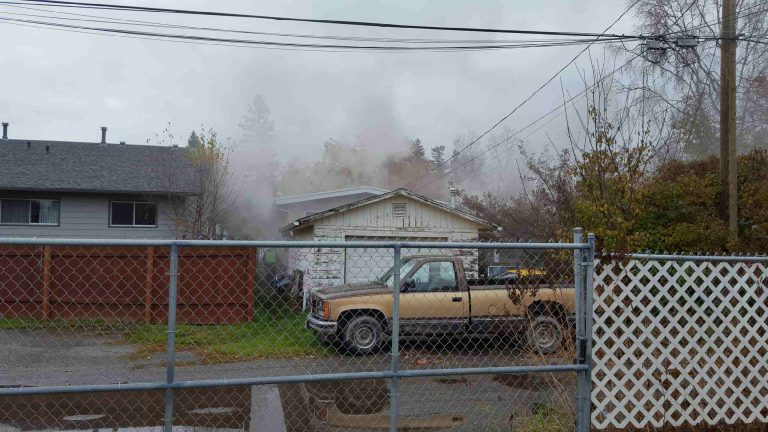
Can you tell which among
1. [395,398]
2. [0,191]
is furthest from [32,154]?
[395,398]

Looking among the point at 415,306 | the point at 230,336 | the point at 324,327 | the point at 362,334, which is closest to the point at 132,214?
the point at 230,336

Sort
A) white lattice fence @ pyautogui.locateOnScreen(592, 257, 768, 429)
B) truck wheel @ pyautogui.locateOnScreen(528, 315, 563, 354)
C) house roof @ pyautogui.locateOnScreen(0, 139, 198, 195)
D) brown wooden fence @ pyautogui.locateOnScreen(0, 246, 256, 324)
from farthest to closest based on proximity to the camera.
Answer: house roof @ pyautogui.locateOnScreen(0, 139, 198, 195), brown wooden fence @ pyautogui.locateOnScreen(0, 246, 256, 324), truck wheel @ pyautogui.locateOnScreen(528, 315, 563, 354), white lattice fence @ pyautogui.locateOnScreen(592, 257, 768, 429)

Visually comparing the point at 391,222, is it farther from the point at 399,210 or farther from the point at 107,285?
the point at 107,285

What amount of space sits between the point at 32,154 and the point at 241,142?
14.2 m

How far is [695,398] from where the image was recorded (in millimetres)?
4801

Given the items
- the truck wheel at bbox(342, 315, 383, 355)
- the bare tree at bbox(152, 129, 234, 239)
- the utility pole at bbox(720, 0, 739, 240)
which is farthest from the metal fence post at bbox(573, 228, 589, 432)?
the bare tree at bbox(152, 129, 234, 239)

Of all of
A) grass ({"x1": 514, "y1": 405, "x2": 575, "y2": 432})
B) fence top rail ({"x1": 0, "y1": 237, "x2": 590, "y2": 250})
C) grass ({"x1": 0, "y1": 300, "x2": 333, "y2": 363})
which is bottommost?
grass ({"x1": 0, "y1": 300, "x2": 333, "y2": 363})

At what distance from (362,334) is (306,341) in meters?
1.65

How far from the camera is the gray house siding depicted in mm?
17844

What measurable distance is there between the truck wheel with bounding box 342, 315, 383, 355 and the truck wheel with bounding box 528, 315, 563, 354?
8.98 ft

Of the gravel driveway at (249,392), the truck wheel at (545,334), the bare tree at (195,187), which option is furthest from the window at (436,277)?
the bare tree at (195,187)

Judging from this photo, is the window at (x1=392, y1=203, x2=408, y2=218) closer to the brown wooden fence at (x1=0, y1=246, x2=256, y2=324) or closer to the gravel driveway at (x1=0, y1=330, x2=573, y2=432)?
the brown wooden fence at (x1=0, y1=246, x2=256, y2=324)

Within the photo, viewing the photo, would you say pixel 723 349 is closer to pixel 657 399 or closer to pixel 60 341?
pixel 657 399

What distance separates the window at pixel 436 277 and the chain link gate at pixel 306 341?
0.08 ft
